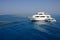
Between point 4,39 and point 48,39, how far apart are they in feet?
17.3

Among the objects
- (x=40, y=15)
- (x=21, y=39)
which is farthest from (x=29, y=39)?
(x=40, y=15)

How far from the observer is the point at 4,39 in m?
17.0

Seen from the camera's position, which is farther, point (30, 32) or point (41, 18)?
point (41, 18)

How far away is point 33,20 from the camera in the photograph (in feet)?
113

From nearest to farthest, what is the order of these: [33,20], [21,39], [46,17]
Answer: [21,39] → [33,20] → [46,17]

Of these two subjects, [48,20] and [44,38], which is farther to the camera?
[48,20]

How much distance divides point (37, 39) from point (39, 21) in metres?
18.0

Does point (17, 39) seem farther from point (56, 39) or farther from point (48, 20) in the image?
point (48, 20)

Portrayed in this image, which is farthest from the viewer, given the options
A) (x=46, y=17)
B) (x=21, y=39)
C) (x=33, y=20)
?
(x=46, y=17)

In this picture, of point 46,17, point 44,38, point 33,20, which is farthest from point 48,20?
point 44,38

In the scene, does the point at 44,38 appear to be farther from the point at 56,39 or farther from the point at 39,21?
the point at 39,21

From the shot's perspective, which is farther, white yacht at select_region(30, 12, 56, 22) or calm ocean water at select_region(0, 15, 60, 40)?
white yacht at select_region(30, 12, 56, 22)

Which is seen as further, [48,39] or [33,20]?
[33,20]

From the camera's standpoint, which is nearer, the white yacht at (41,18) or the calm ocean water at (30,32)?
the calm ocean water at (30,32)
